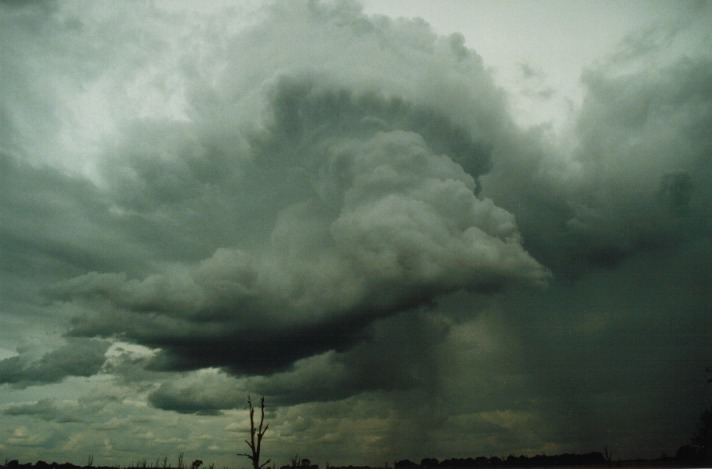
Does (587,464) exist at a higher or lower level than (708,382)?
lower

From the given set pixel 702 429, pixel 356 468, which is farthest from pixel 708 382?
pixel 356 468

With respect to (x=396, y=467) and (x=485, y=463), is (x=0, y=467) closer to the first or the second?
(x=396, y=467)

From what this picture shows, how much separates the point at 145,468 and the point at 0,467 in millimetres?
29190

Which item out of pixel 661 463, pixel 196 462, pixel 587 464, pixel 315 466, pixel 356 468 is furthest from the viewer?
pixel 196 462

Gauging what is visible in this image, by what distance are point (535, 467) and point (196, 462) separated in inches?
3717

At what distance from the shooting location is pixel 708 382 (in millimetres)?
49750

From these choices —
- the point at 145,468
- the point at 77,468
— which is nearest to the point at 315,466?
the point at 145,468

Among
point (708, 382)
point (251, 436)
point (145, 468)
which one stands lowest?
point (145, 468)

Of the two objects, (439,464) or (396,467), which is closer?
(439,464)

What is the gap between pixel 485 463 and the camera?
4481cm

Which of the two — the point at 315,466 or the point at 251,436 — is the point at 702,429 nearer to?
the point at 251,436

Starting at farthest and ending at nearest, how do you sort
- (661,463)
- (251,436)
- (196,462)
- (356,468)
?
(196,462), (356,468), (251,436), (661,463)

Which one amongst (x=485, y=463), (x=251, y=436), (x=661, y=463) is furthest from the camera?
(x=251, y=436)

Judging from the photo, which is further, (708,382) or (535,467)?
(708,382)
